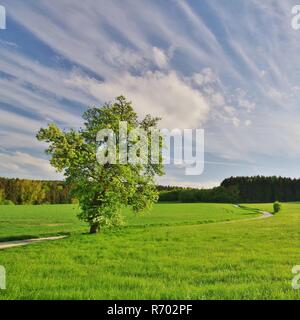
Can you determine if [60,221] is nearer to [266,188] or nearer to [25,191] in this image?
[25,191]

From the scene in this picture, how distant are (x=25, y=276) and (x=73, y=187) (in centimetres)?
1831

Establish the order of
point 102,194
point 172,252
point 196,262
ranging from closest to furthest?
point 196,262 < point 172,252 < point 102,194

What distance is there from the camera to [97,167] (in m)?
30.4

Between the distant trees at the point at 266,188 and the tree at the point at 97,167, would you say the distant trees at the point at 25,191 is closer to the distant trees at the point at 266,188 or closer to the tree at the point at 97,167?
the distant trees at the point at 266,188

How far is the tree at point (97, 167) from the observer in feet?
95.9

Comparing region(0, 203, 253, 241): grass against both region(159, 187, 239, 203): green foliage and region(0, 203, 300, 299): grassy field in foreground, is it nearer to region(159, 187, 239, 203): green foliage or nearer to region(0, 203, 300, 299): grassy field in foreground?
region(0, 203, 300, 299): grassy field in foreground

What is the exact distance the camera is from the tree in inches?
1151

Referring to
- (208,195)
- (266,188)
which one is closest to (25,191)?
(208,195)

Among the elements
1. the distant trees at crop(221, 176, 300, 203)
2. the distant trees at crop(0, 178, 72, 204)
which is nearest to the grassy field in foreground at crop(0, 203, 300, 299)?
the distant trees at crop(0, 178, 72, 204)

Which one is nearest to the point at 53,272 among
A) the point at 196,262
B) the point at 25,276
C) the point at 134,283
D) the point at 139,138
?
the point at 25,276

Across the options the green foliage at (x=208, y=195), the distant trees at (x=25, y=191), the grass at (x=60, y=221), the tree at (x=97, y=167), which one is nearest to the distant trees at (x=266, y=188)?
the green foliage at (x=208, y=195)

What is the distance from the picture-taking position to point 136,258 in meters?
18.1
